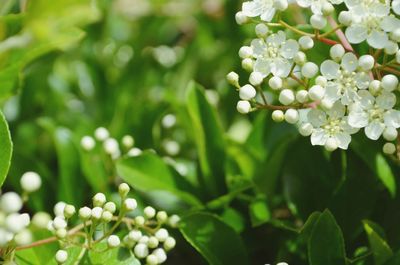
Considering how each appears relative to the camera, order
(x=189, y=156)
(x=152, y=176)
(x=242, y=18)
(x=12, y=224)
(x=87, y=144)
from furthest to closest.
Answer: (x=189, y=156)
(x=87, y=144)
(x=152, y=176)
(x=242, y=18)
(x=12, y=224)

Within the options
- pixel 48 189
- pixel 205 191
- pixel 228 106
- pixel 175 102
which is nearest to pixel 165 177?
pixel 205 191

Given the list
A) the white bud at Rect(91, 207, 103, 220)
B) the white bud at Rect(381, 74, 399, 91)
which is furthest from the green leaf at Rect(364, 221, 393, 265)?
the white bud at Rect(91, 207, 103, 220)

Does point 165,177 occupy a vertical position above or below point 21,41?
below

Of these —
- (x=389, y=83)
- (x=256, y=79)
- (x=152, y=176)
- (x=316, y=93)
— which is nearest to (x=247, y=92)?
(x=256, y=79)

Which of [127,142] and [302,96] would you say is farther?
[127,142]

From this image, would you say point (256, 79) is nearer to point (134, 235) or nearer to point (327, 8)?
point (327, 8)

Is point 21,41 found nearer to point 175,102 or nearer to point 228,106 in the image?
point 175,102

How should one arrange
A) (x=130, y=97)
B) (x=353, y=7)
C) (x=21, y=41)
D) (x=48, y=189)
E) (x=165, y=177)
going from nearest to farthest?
(x=21, y=41), (x=353, y=7), (x=165, y=177), (x=48, y=189), (x=130, y=97)
